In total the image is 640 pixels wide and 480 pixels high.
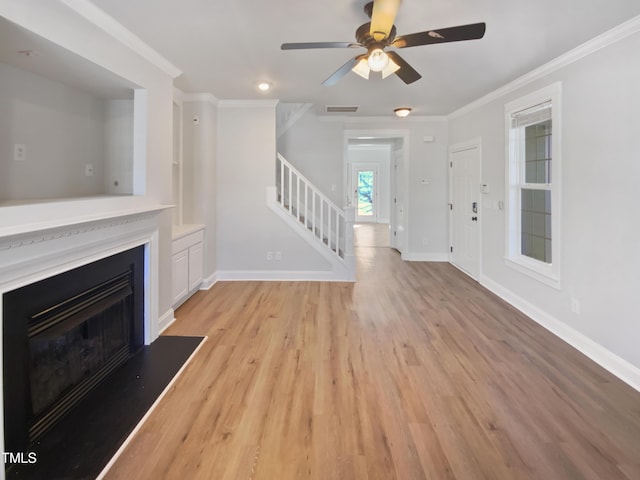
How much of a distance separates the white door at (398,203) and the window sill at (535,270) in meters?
2.84

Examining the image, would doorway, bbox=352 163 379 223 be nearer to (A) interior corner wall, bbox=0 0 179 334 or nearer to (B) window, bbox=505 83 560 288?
(B) window, bbox=505 83 560 288

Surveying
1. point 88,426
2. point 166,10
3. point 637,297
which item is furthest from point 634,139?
point 88,426

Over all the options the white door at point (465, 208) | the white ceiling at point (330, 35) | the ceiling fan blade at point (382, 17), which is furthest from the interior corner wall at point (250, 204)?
the ceiling fan blade at point (382, 17)

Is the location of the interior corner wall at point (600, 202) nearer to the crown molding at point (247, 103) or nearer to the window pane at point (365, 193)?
the crown molding at point (247, 103)

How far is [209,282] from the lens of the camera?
4.91 m

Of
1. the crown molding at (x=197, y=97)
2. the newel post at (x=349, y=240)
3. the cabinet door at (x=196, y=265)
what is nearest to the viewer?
the cabinet door at (x=196, y=265)

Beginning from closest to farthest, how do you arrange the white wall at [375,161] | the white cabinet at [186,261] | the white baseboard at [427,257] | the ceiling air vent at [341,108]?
1. the white cabinet at [186,261]
2. the ceiling air vent at [341,108]
3. the white baseboard at [427,257]
4. the white wall at [375,161]

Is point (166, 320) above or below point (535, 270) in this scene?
below

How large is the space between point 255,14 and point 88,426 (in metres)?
2.81

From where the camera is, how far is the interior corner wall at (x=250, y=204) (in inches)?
200

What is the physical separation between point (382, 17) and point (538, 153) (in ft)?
9.05

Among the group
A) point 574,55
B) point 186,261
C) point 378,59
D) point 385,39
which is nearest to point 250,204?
point 186,261

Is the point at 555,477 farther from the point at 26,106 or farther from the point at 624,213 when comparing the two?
the point at 26,106

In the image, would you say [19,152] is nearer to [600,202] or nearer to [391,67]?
[391,67]
